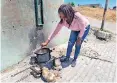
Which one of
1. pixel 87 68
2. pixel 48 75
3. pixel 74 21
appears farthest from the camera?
pixel 87 68

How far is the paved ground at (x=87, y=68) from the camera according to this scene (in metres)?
5.25

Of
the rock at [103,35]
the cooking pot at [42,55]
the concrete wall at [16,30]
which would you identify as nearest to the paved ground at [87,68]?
the concrete wall at [16,30]

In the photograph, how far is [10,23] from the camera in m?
5.43

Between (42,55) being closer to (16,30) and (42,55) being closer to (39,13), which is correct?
(16,30)

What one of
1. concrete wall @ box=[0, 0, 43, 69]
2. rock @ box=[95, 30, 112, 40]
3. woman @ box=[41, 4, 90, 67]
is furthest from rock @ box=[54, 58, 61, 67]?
rock @ box=[95, 30, 112, 40]

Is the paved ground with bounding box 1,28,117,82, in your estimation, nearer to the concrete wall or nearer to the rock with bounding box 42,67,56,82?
the rock with bounding box 42,67,56,82

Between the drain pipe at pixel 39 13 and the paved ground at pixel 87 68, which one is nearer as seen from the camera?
the paved ground at pixel 87 68

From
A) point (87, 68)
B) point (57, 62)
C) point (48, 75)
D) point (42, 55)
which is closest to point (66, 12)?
point (42, 55)

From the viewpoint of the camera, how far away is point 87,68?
5.88 meters

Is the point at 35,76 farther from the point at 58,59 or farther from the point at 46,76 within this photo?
the point at 58,59

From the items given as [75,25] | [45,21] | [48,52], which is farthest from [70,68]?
[45,21]

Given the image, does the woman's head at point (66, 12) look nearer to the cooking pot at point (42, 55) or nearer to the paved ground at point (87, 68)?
the cooking pot at point (42, 55)

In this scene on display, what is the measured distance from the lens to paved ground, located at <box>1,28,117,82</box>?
5250 millimetres

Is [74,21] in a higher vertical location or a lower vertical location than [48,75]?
higher
